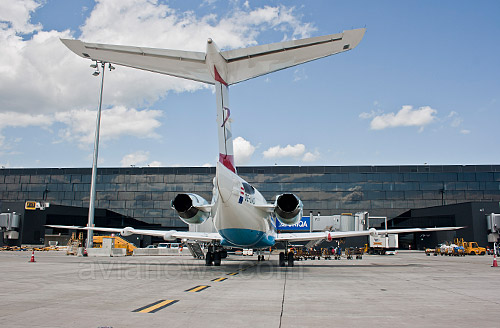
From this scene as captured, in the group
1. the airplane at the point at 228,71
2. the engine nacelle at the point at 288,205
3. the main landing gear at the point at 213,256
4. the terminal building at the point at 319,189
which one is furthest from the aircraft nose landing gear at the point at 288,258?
the terminal building at the point at 319,189

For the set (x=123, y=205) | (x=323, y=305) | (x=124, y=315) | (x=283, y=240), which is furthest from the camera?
(x=123, y=205)

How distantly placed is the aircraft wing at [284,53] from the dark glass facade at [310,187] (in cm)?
4291

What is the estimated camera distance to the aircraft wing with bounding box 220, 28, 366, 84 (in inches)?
443

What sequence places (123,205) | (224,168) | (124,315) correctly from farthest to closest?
1. (123,205)
2. (224,168)
3. (124,315)

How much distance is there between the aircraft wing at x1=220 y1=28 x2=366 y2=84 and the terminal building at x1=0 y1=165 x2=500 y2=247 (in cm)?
4328

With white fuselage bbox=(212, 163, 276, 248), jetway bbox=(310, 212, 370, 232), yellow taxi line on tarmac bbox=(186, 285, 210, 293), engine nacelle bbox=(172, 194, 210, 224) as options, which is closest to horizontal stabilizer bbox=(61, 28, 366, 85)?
white fuselage bbox=(212, 163, 276, 248)

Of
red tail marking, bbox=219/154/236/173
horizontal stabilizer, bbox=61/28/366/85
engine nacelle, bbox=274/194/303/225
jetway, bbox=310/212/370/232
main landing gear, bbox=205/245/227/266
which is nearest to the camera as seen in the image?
horizontal stabilizer, bbox=61/28/366/85

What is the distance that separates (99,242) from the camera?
41.7 meters

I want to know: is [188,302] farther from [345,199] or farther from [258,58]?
[345,199]

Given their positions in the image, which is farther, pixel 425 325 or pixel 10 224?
pixel 10 224

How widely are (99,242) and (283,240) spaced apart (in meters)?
27.8

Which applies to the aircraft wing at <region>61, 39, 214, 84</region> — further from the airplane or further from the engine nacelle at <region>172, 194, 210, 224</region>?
the engine nacelle at <region>172, 194, 210, 224</region>

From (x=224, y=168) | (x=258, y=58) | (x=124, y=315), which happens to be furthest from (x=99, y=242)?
(x=124, y=315)

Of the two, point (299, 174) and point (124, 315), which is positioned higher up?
point (299, 174)
